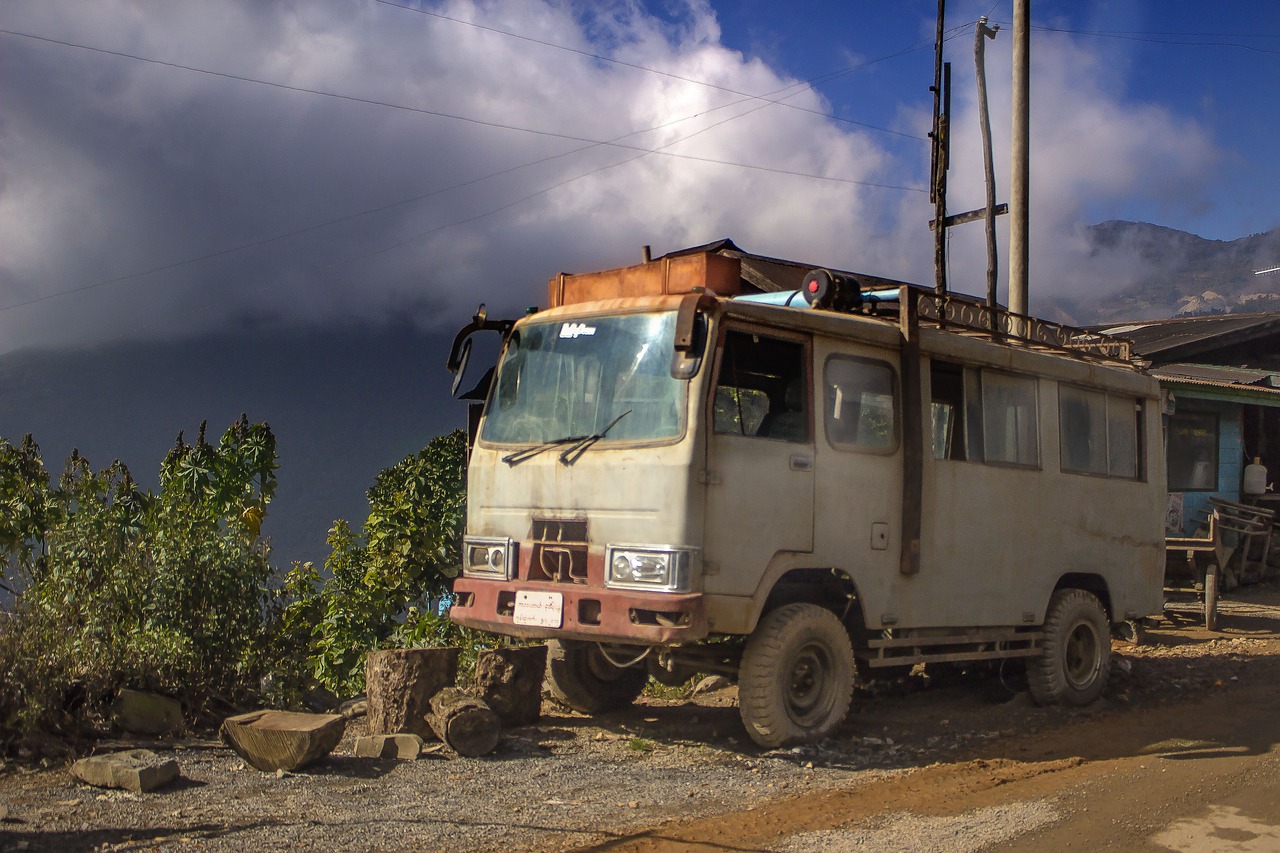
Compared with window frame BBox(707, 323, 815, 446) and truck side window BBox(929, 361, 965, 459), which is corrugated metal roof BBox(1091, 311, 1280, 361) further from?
window frame BBox(707, 323, 815, 446)

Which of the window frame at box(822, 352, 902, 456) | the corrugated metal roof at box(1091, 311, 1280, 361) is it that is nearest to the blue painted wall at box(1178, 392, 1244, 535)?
the corrugated metal roof at box(1091, 311, 1280, 361)

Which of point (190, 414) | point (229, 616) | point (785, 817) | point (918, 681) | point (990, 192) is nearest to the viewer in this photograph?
point (785, 817)

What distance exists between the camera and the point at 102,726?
7.08m

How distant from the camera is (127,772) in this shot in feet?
18.8

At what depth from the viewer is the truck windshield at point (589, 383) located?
680 centimetres

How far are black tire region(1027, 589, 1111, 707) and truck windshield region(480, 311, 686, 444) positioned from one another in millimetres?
4117

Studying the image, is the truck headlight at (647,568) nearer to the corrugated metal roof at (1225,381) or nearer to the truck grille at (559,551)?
the truck grille at (559,551)

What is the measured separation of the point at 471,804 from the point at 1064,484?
18.1ft

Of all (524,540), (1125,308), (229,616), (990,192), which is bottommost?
(229,616)

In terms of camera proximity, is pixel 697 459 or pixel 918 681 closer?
pixel 697 459

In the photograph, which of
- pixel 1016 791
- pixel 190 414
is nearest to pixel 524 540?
pixel 1016 791

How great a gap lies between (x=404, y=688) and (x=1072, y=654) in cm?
550

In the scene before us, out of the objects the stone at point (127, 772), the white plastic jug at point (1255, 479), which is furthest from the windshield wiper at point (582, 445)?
the white plastic jug at point (1255, 479)

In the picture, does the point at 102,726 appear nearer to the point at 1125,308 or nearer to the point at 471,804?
the point at 471,804
